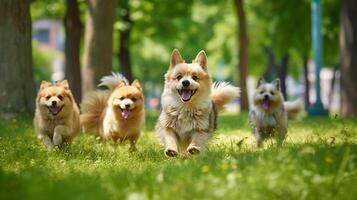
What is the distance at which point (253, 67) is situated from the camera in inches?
1720

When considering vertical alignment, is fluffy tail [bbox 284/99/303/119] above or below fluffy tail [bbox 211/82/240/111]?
below

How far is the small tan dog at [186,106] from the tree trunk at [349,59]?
12221 mm

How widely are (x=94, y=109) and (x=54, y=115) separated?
1777 millimetres

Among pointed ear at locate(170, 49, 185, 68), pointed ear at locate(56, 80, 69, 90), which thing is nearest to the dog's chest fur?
pointed ear at locate(170, 49, 185, 68)

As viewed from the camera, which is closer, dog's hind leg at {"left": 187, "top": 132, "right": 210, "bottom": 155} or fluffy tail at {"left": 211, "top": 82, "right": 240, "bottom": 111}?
dog's hind leg at {"left": 187, "top": 132, "right": 210, "bottom": 155}

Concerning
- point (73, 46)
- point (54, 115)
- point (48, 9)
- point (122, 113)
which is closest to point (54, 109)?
point (54, 115)

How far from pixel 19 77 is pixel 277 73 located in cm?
2469

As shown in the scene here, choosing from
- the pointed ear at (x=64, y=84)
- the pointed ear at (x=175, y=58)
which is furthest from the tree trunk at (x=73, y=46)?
the pointed ear at (x=175, y=58)

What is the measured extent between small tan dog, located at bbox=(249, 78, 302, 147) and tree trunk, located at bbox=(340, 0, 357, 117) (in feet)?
28.2

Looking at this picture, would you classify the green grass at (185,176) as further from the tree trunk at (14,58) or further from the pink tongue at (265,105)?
the tree trunk at (14,58)

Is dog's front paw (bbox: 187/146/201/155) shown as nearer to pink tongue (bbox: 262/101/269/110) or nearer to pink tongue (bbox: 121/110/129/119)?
pink tongue (bbox: 121/110/129/119)

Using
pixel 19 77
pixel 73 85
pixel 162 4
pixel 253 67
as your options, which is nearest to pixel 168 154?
pixel 19 77

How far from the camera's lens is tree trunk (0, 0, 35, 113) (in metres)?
15.0

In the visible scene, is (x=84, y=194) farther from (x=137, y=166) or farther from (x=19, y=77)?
(x=19, y=77)
